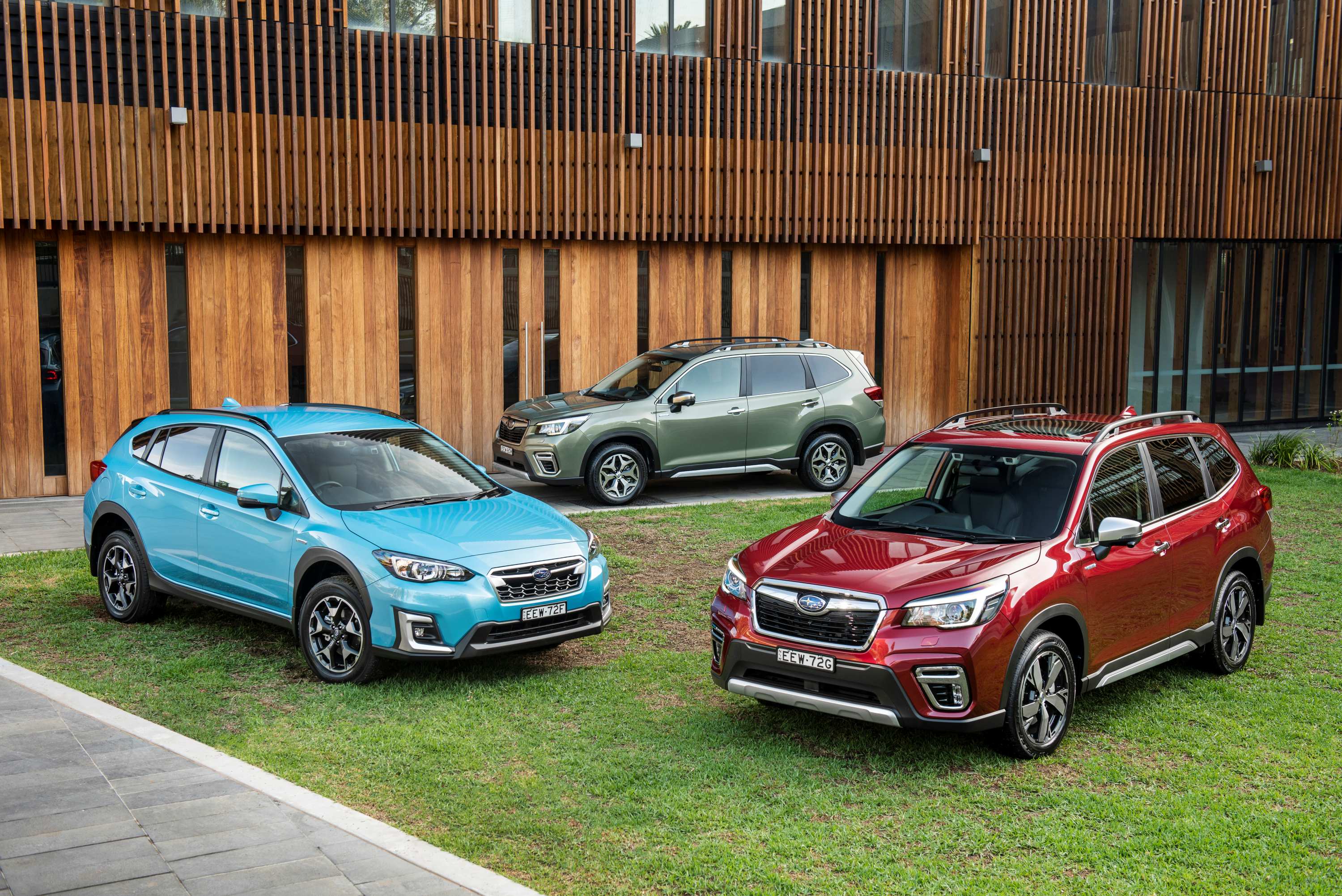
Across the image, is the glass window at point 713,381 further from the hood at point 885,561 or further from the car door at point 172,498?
the hood at point 885,561

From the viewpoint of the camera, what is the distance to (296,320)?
15.8 metres

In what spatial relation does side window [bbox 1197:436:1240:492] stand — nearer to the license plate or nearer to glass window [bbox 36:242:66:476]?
the license plate

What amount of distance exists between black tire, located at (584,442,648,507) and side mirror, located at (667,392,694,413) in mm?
641

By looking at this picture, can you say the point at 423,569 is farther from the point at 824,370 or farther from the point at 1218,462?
the point at 824,370

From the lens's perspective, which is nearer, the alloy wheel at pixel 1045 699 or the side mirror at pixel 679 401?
the alloy wheel at pixel 1045 699

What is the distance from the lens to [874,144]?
18469 millimetres

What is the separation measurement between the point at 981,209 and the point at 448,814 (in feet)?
50.0

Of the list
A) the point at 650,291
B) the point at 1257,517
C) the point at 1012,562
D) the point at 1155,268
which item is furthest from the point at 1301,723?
the point at 1155,268

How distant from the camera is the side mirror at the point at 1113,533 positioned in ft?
22.4

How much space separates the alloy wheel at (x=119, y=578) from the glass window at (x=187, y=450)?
769 mm

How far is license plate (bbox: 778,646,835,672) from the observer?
646 cm

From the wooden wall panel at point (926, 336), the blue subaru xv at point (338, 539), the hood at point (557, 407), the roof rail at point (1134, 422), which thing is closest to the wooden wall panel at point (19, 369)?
the hood at point (557, 407)

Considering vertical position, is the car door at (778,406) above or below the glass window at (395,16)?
below

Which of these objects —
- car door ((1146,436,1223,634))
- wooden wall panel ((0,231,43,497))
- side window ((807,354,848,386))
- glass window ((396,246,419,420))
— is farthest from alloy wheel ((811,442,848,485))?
wooden wall panel ((0,231,43,497))
